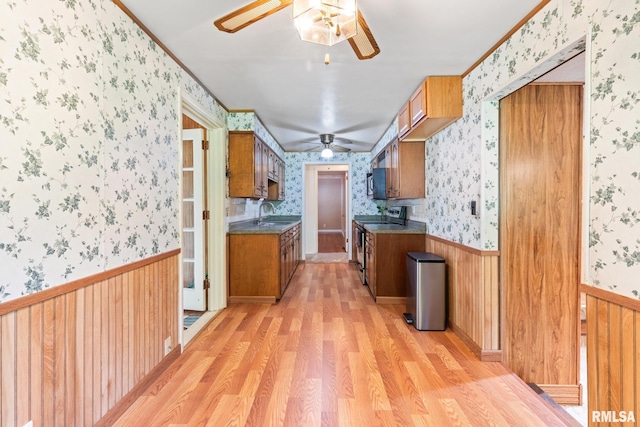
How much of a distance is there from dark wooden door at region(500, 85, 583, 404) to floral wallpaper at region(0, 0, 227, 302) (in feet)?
8.29

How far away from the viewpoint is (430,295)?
276 cm

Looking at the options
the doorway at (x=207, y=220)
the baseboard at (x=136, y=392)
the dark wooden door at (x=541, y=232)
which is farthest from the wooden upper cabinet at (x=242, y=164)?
the dark wooden door at (x=541, y=232)

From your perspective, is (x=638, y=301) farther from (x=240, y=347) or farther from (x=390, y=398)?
(x=240, y=347)

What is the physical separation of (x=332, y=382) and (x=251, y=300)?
1838 mm

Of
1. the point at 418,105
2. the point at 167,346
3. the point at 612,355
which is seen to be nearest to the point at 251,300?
the point at 167,346

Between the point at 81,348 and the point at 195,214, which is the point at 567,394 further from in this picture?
the point at 195,214

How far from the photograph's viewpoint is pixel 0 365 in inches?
41.3

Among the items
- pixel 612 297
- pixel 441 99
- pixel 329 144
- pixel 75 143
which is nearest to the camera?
pixel 612 297

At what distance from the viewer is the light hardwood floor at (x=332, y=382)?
5.29 feet

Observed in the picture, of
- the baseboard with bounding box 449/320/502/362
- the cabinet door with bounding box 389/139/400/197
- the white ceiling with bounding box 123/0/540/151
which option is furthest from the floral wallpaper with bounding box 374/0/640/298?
the cabinet door with bounding box 389/139/400/197

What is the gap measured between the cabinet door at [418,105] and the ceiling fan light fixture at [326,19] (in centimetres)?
146

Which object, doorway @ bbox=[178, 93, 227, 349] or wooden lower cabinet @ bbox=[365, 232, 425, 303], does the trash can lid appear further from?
doorway @ bbox=[178, 93, 227, 349]

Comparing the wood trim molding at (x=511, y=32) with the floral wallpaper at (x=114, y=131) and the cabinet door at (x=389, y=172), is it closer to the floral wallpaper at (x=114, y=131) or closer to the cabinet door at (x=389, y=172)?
the floral wallpaper at (x=114, y=131)

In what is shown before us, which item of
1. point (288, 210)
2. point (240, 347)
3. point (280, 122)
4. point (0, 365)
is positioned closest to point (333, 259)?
point (288, 210)
